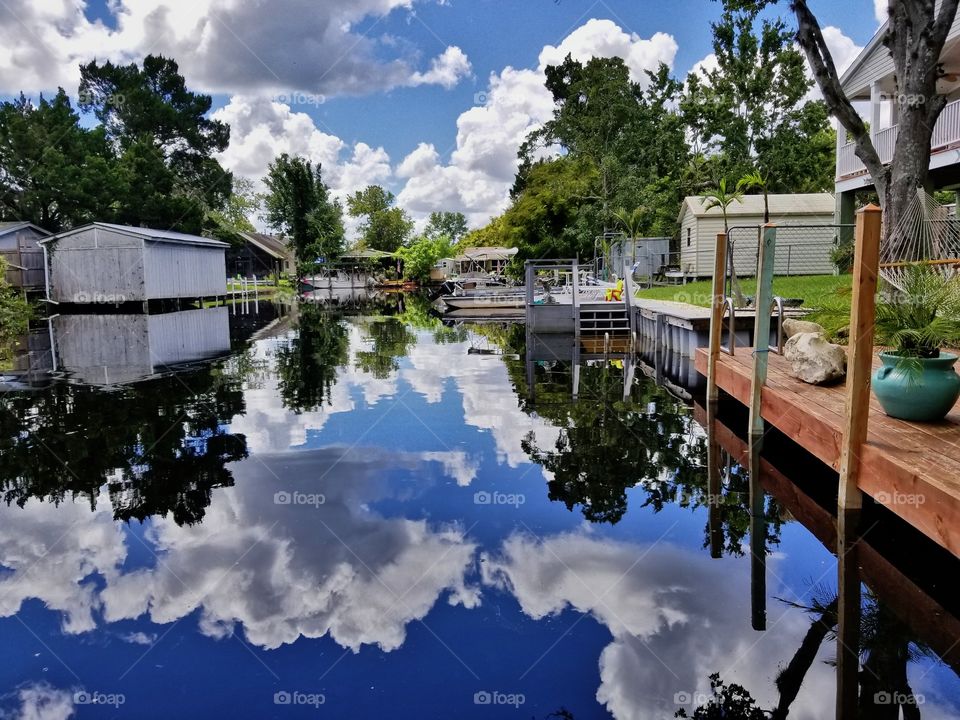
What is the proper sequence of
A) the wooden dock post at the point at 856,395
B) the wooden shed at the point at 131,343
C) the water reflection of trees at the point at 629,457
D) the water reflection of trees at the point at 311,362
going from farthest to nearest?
the wooden shed at the point at 131,343, the water reflection of trees at the point at 311,362, the water reflection of trees at the point at 629,457, the wooden dock post at the point at 856,395

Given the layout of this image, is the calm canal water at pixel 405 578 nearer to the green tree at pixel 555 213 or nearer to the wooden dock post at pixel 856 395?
the wooden dock post at pixel 856 395

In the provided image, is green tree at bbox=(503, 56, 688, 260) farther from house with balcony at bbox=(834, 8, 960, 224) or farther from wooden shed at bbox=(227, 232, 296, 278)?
wooden shed at bbox=(227, 232, 296, 278)

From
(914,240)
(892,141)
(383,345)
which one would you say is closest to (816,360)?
(914,240)

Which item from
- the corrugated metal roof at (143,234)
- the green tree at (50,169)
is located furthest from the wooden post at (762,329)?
the green tree at (50,169)

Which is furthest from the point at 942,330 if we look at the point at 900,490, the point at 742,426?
the point at 742,426

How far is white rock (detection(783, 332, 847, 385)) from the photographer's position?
8258 mm

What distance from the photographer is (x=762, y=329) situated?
8.62 metres

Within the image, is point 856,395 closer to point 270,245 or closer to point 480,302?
point 480,302

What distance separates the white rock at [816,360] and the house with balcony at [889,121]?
11.5 m

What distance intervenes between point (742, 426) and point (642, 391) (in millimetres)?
3219

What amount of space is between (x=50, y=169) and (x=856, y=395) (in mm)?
43890

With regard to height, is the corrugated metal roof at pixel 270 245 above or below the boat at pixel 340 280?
above

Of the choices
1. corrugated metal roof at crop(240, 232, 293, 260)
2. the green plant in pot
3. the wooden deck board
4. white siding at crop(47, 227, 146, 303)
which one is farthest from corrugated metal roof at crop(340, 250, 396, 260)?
the green plant in pot

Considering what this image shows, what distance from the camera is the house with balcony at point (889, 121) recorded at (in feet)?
57.3
